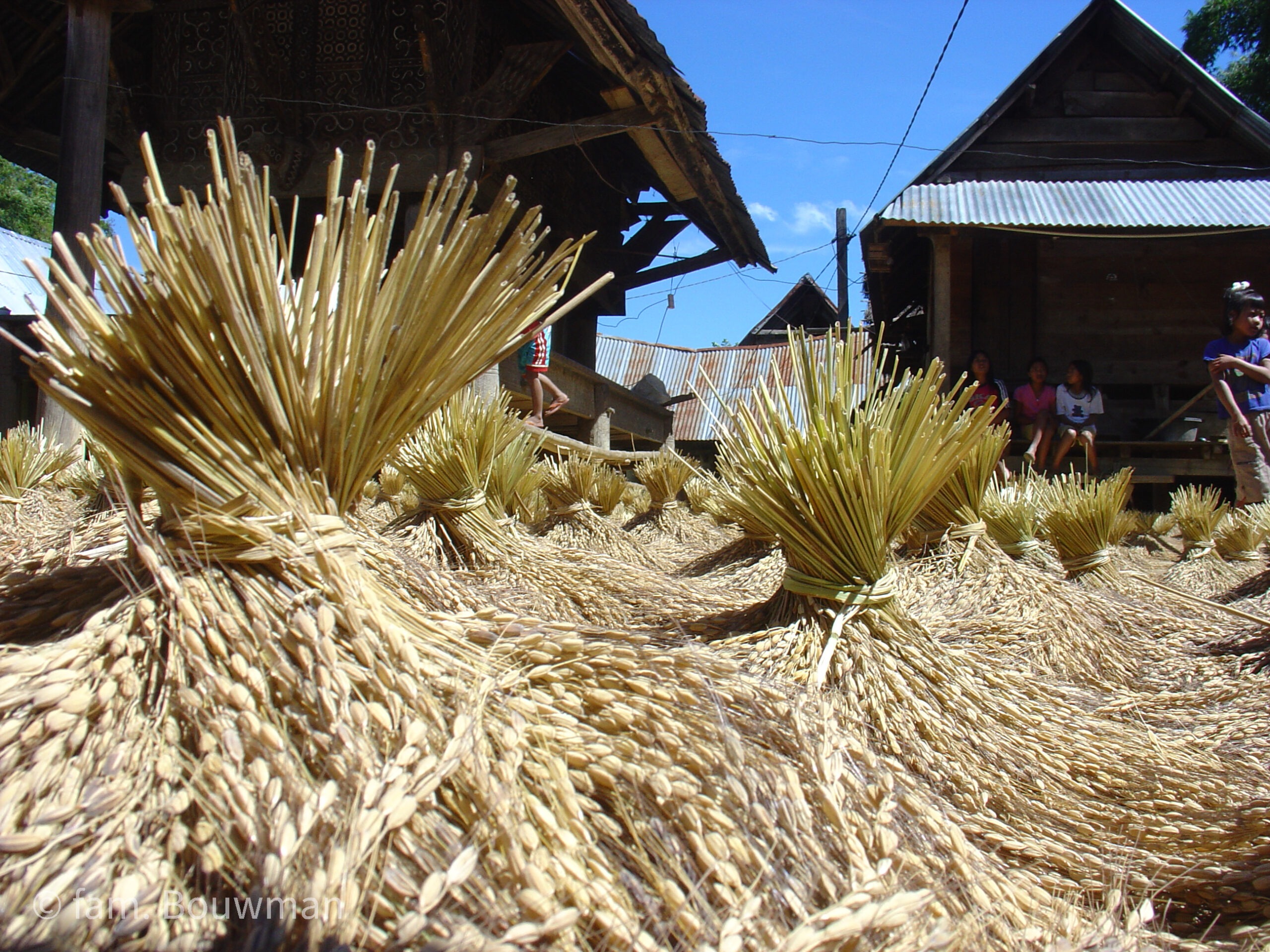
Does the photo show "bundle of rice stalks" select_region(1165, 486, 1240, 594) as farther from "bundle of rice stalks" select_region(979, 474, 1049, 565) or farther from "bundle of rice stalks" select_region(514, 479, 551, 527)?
"bundle of rice stalks" select_region(514, 479, 551, 527)

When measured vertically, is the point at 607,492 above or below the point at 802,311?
below

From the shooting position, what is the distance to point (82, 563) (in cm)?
111

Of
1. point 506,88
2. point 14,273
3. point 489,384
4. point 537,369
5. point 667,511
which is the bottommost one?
point 667,511

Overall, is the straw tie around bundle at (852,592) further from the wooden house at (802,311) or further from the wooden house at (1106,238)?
the wooden house at (802,311)

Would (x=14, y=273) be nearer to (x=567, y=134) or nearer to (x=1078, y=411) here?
(x=567, y=134)

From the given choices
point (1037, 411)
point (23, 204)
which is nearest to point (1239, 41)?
point (1037, 411)

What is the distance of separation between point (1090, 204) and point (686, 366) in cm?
1135

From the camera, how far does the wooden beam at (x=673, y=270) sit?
8.73 meters

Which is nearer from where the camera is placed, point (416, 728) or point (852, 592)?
point (416, 728)

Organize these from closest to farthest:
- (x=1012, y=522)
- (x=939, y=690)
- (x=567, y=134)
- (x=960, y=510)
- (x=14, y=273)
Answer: (x=939, y=690)
(x=960, y=510)
(x=1012, y=522)
(x=567, y=134)
(x=14, y=273)

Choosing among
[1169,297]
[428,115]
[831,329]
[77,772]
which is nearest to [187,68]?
[428,115]

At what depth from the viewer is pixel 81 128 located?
4.62m

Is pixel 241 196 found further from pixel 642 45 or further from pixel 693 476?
pixel 693 476

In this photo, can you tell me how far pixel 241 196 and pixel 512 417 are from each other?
7.54ft
